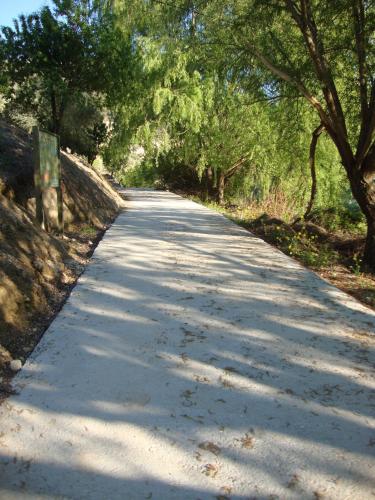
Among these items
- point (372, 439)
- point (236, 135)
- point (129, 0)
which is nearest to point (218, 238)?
point (372, 439)

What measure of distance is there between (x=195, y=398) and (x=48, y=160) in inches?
177

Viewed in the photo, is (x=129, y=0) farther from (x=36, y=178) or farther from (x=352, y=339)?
(x=352, y=339)

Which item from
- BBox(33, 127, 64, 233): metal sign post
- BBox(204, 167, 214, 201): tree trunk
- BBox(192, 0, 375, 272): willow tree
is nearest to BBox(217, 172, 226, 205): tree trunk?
BBox(204, 167, 214, 201): tree trunk

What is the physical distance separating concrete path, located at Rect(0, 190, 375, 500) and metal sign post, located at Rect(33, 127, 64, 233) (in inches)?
61.5

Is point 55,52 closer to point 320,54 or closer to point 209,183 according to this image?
point 320,54

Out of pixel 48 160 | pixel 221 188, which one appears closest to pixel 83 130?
pixel 221 188

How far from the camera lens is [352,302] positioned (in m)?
4.31

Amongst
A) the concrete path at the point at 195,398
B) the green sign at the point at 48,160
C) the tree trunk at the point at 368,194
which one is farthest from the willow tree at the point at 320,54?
the green sign at the point at 48,160

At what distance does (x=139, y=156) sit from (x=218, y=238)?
14.3 m

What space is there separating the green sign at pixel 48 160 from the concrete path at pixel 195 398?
1.89 m

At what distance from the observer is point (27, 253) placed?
14.1 feet

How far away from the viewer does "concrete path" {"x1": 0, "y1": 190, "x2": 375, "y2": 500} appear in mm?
1912

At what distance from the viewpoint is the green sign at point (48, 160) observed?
571cm

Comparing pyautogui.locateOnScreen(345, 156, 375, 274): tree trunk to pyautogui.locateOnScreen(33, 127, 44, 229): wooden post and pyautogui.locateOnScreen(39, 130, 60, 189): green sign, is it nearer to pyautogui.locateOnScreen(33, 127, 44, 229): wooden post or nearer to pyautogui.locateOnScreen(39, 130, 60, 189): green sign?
pyautogui.locateOnScreen(39, 130, 60, 189): green sign
